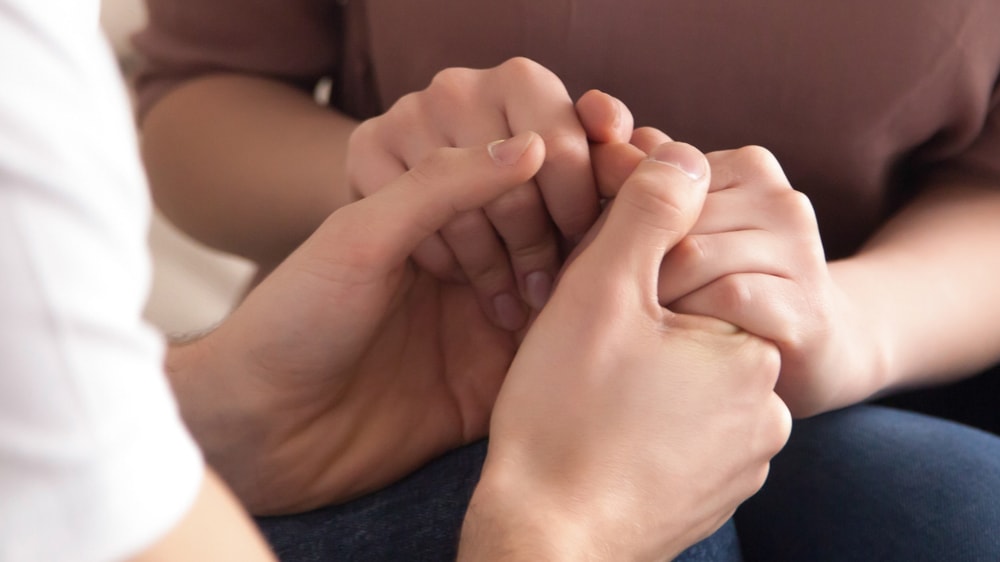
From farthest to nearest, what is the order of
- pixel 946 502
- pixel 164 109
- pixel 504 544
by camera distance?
pixel 164 109
pixel 946 502
pixel 504 544

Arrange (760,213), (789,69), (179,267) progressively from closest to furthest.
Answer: (760,213), (789,69), (179,267)

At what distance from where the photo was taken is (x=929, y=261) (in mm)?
651

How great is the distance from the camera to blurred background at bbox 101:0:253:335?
48.1 inches

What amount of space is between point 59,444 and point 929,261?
24.1 inches

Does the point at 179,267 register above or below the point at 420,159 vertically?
below

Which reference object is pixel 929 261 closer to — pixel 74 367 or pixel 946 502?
pixel 946 502

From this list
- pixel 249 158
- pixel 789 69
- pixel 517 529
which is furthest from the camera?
pixel 249 158

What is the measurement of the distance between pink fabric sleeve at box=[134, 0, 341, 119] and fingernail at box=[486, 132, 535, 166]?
0.40 meters

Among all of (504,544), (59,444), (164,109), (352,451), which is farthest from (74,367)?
(164,109)

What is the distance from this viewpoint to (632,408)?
0.46m

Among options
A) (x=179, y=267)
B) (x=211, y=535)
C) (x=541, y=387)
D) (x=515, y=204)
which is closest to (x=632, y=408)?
(x=541, y=387)

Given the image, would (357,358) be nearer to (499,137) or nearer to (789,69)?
(499,137)

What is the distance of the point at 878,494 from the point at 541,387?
0.25 meters

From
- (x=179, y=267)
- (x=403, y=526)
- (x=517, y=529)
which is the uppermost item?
(x=517, y=529)
